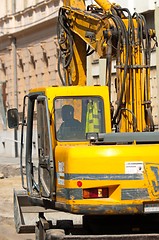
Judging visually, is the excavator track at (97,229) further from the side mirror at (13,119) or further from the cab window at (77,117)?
the side mirror at (13,119)

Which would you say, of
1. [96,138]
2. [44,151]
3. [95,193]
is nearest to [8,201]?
[44,151]

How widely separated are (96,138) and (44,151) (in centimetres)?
90

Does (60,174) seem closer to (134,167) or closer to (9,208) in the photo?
(134,167)

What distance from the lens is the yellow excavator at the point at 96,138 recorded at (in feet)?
28.1

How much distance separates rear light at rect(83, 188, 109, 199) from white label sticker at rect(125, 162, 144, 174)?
1.07 ft

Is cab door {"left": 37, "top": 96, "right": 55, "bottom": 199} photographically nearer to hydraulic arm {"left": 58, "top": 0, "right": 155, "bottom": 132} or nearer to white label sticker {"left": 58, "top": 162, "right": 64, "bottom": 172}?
white label sticker {"left": 58, "top": 162, "right": 64, "bottom": 172}

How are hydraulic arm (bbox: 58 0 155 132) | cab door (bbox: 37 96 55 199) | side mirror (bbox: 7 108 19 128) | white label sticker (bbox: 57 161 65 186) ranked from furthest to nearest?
side mirror (bbox: 7 108 19 128) → hydraulic arm (bbox: 58 0 155 132) → cab door (bbox: 37 96 55 199) → white label sticker (bbox: 57 161 65 186)

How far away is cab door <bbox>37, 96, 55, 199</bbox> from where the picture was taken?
30.6ft

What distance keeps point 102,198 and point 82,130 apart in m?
1.40

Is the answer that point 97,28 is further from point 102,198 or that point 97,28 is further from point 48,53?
point 48,53

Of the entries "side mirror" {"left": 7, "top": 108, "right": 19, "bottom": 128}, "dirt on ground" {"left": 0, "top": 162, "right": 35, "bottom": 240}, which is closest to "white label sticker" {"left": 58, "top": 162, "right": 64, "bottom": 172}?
"side mirror" {"left": 7, "top": 108, "right": 19, "bottom": 128}

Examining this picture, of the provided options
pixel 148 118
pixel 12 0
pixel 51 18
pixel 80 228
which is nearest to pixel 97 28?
pixel 148 118

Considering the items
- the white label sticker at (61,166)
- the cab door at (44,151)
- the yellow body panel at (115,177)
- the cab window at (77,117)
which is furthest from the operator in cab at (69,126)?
the yellow body panel at (115,177)

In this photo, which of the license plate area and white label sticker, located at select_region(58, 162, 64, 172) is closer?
the license plate area
